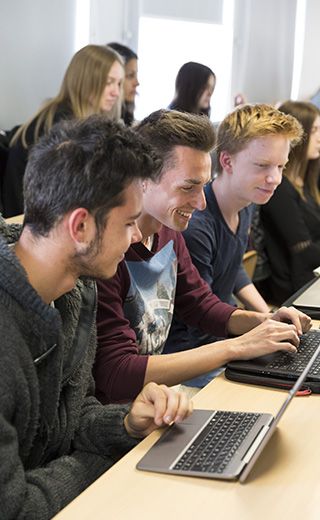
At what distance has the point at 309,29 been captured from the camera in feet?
21.5

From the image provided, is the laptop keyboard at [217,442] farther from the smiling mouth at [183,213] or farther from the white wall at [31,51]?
the white wall at [31,51]

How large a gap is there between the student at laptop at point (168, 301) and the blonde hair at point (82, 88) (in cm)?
196

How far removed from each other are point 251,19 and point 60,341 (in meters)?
5.23

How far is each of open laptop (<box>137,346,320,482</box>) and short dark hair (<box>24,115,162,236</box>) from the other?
1.25 feet

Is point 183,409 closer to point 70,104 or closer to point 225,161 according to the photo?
point 225,161

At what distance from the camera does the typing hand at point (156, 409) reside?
138 centimetres

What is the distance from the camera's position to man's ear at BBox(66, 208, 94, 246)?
4.07 feet

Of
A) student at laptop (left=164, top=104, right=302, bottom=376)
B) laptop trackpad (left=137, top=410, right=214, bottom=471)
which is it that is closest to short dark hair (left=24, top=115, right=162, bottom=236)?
laptop trackpad (left=137, top=410, right=214, bottom=471)

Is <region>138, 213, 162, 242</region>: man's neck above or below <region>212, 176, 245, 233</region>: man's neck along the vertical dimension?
above

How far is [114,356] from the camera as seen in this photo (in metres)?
1.65

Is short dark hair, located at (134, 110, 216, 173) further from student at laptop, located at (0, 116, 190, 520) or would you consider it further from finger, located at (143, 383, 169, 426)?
finger, located at (143, 383, 169, 426)

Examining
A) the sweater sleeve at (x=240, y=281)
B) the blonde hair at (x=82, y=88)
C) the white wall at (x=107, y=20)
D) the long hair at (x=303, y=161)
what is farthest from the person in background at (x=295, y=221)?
the white wall at (x=107, y=20)

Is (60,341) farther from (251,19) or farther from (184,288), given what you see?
(251,19)

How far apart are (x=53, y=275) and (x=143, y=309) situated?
22.1 inches
